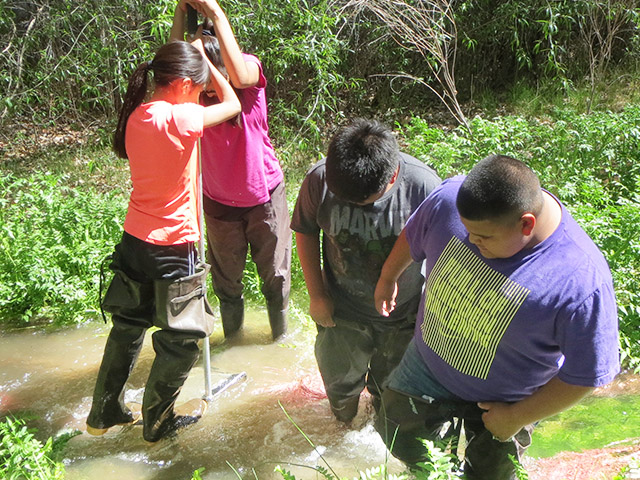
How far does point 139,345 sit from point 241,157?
4.01 ft

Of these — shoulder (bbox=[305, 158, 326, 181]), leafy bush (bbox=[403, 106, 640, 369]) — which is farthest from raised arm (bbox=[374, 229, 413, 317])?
leafy bush (bbox=[403, 106, 640, 369])

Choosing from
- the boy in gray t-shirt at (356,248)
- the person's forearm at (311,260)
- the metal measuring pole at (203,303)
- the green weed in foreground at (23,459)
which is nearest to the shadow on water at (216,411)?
the metal measuring pole at (203,303)

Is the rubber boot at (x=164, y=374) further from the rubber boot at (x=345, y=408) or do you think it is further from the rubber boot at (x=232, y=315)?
the rubber boot at (x=232, y=315)

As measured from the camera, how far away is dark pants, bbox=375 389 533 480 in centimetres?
238

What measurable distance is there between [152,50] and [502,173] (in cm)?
643

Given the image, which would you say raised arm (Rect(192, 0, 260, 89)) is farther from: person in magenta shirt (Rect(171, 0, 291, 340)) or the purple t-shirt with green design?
the purple t-shirt with green design

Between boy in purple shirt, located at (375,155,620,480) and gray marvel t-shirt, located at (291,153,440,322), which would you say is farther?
gray marvel t-shirt, located at (291,153,440,322)

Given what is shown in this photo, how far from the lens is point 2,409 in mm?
3703

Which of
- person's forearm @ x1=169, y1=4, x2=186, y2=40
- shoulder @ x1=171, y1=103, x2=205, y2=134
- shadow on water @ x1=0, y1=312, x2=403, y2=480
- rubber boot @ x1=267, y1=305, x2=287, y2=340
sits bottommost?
shadow on water @ x1=0, y1=312, x2=403, y2=480

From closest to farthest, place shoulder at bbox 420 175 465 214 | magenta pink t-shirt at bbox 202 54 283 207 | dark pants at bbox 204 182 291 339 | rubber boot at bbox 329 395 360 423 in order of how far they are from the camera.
A: 1. shoulder at bbox 420 175 465 214
2. rubber boot at bbox 329 395 360 423
3. magenta pink t-shirt at bbox 202 54 283 207
4. dark pants at bbox 204 182 291 339

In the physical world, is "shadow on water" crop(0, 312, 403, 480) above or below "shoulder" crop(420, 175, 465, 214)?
below

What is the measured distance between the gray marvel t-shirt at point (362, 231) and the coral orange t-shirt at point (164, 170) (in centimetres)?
54

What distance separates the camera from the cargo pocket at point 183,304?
2965 mm

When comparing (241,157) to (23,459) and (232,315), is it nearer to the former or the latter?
(232,315)
